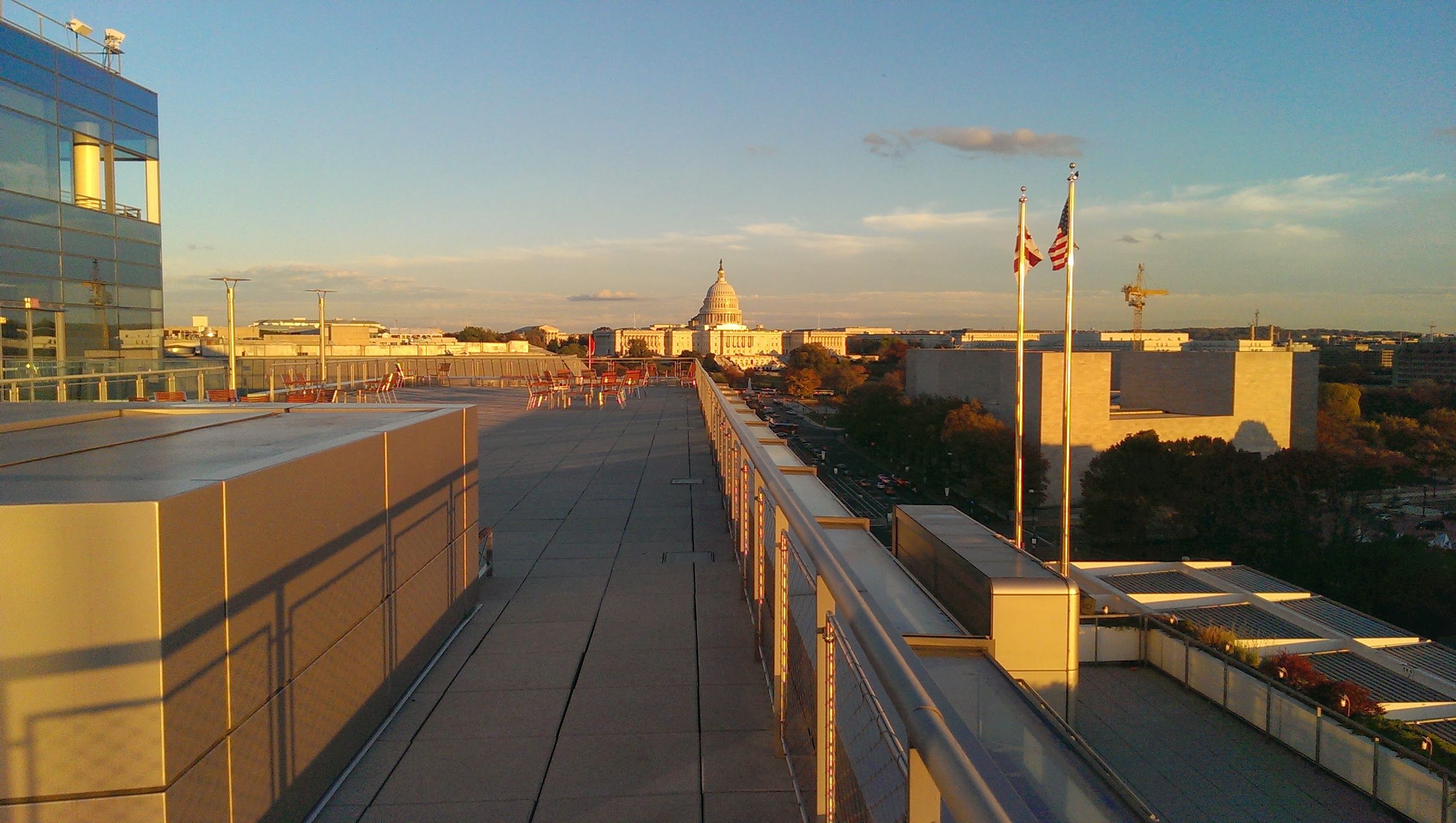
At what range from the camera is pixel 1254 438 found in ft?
196

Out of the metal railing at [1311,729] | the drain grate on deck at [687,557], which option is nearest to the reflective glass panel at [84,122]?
the drain grate on deck at [687,557]

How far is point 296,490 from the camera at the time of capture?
3.36 m

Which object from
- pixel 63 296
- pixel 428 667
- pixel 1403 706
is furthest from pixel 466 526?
pixel 1403 706

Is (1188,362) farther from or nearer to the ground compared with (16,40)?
nearer to the ground

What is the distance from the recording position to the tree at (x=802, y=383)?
11250 cm

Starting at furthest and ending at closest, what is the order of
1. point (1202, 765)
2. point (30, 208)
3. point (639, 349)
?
point (639, 349) → point (30, 208) → point (1202, 765)

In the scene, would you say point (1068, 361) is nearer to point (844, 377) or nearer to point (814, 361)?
point (844, 377)

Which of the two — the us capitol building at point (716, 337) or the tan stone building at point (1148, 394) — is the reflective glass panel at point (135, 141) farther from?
the us capitol building at point (716, 337)

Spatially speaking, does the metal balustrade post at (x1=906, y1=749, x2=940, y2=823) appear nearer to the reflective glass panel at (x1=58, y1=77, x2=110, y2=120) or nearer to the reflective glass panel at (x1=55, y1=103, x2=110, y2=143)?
the reflective glass panel at (x1=55, y1=103, x2=110, y2=143)

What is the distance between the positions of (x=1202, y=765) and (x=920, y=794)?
41.3 feet

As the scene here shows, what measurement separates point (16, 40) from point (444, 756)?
1822cm

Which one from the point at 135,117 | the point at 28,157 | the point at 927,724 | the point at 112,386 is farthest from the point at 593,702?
the point at 135,117

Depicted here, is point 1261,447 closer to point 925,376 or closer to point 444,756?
point 925,376

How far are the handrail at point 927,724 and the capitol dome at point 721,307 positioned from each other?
178640 mm
